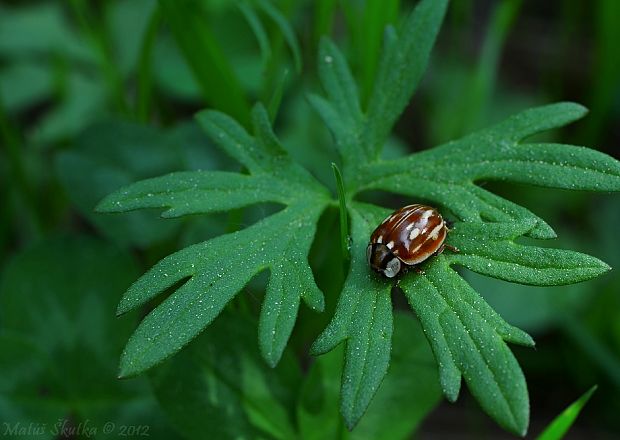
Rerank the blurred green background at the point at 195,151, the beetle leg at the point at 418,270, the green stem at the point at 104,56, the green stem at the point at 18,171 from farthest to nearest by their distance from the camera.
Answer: the green stem at the point at 104,56 → the green stem at the point at 18,171 → the blurred green background at the point at 195,151 → the beetle leg at the point at 418,270

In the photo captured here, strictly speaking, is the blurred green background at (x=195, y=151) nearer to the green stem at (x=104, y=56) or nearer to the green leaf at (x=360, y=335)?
the green stem at (x=104, y=56)

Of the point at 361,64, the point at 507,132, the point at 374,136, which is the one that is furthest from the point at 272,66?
the point at 507,132

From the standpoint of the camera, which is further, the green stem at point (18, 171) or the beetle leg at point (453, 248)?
the green stem at point (18, 171)

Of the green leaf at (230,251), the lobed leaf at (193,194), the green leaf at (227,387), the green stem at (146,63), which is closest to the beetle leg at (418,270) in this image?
the green leaf at (230,251)

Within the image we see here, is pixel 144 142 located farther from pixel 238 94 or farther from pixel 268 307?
pixel 268 307

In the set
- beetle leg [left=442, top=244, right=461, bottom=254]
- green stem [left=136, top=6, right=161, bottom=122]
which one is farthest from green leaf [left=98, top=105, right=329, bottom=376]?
green stem [left=136, top=6, right=161, bottom=122]

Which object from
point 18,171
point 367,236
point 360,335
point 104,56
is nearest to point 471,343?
point 360,335
